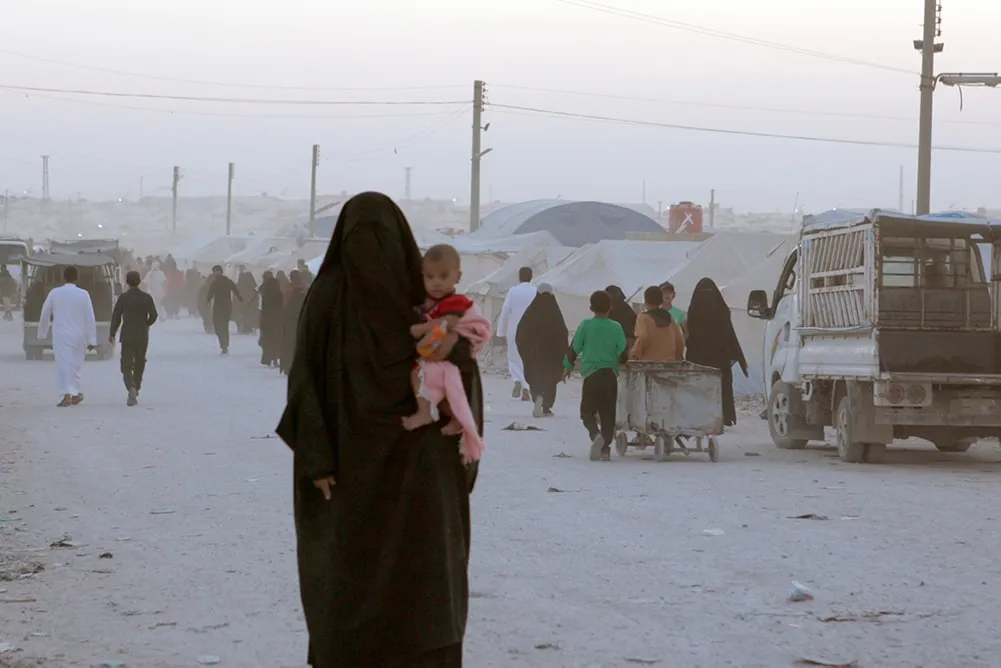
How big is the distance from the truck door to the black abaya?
13.4m

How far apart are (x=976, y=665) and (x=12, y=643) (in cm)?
365

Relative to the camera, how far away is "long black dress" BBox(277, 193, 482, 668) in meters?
4.95

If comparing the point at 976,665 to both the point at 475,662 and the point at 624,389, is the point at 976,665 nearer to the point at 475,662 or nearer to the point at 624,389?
the point at 475,662

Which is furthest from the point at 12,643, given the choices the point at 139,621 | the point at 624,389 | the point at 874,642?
the point at 624,389

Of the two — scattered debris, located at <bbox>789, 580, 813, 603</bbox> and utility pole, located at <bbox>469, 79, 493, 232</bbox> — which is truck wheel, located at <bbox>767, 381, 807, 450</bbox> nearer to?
scattered debris, located at <bbox>789, 580, 813, 603</bbox>

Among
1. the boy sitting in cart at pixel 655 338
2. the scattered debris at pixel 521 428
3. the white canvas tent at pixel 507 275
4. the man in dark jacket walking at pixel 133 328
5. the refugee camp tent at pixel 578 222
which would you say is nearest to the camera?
the boy sitting in cart at pixel 655 338

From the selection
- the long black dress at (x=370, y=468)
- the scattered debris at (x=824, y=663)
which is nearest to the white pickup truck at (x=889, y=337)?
the scattered debris at (x=824, y=663)

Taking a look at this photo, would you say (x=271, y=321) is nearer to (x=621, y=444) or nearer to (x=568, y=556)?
(x=621, y=444)

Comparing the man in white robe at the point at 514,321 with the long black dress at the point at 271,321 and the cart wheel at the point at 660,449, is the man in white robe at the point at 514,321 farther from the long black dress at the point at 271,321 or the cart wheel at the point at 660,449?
the cart wheel at the point at 660,449

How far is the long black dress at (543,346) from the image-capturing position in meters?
20.1

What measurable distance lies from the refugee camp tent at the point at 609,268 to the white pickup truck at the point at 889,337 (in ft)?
40.5

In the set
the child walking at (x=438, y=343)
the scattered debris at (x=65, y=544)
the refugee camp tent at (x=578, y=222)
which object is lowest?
the scattered debris at (x=65, y=544)

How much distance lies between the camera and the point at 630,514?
420 inches

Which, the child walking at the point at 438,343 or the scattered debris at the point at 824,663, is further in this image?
the scattered debris at the point at 824,663
